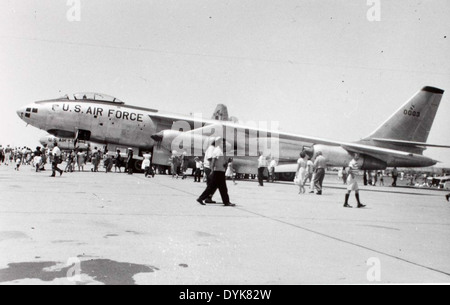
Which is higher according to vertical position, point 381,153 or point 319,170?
point 381,153

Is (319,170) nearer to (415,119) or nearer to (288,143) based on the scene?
(288,143)

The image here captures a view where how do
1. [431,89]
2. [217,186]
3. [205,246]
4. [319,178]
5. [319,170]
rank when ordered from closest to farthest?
[205,246] → [217,186] → [319,170] → [319,178] → [431,89]

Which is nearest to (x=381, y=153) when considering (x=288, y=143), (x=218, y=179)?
(x=288, y=143)

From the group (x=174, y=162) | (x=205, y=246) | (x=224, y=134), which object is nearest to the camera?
(x=205, y=246)

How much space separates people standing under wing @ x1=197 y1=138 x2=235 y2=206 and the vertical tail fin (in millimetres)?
17372

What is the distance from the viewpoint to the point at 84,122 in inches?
824

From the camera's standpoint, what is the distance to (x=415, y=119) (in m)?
23.3

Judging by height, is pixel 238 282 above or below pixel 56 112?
below

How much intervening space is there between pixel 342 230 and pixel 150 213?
10.8 feet

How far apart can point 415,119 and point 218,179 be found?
59.9 feet

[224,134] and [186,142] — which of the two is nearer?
[186,142]

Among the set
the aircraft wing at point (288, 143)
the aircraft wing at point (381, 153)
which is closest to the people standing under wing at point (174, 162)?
the aircraft wing at point (288, 143)
